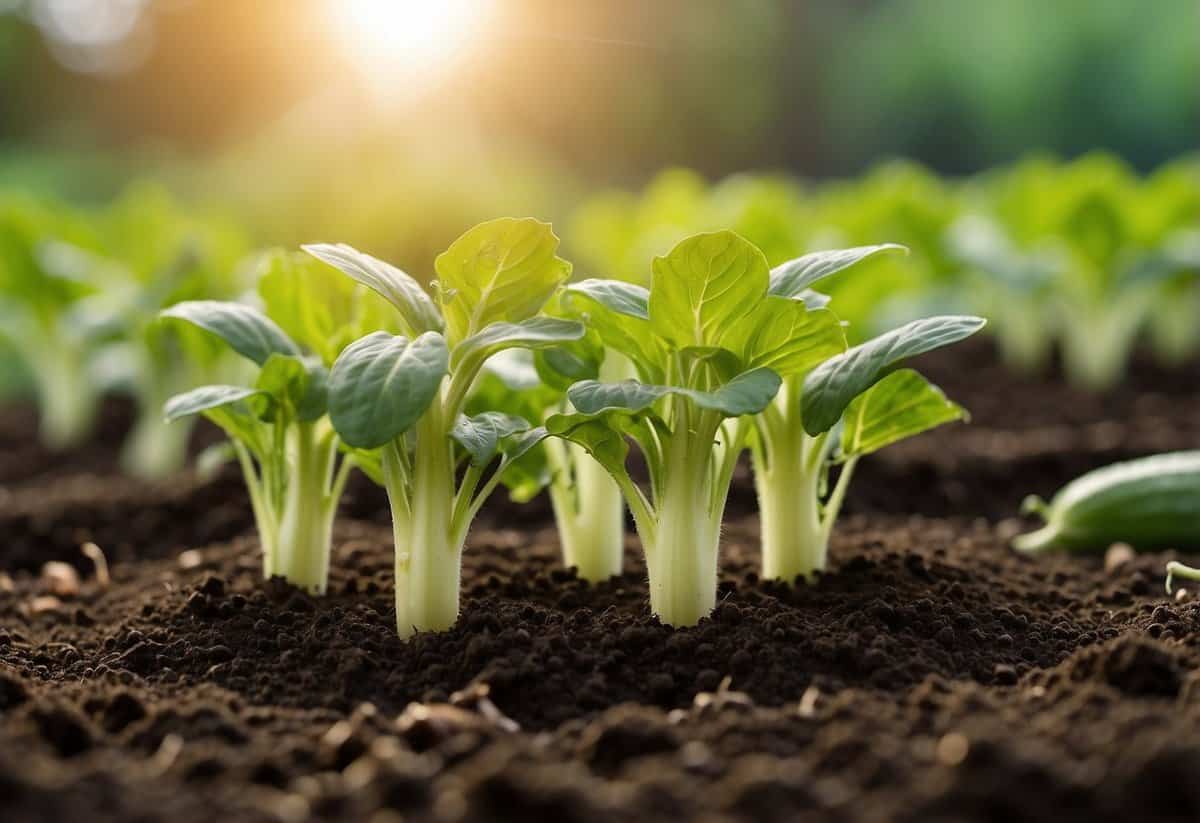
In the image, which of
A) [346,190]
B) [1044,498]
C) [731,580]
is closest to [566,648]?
[731,580]

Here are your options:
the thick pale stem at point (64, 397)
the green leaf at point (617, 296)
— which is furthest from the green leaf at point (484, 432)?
the thick pale stem at point (64, 397)

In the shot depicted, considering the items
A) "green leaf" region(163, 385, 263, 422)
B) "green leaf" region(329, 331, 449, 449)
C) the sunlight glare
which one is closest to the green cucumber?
"green leaf" region(329, 331, 449, 449)

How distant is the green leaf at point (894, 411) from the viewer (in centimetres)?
224

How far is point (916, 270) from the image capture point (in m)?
5.62

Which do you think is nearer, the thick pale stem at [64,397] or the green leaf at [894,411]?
the green leaf at [894,411]

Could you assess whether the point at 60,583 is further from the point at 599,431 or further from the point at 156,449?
the point at 156,449

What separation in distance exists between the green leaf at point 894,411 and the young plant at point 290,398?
0.92 metres

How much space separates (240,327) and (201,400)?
0.77 ft

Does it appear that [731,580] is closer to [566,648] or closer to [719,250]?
[566,648]

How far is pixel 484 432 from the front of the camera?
1.96 metres

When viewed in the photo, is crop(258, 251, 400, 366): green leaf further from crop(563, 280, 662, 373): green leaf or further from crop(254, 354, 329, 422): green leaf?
crop(563, 280, 662, 373): green leaf

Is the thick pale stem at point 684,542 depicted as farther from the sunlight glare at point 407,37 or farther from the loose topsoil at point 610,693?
the sunlight glare at point 407,37

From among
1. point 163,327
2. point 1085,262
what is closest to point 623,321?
point 163,327

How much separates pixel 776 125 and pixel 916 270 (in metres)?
11.4
